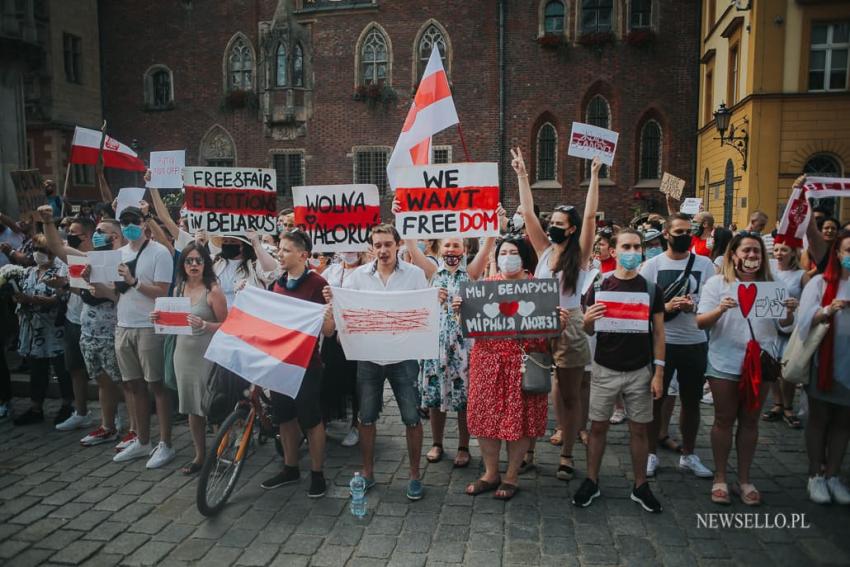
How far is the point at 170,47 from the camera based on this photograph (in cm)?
2747

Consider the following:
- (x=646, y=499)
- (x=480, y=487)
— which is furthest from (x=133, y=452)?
(x=646, y=499)

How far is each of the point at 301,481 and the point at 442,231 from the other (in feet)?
8.17

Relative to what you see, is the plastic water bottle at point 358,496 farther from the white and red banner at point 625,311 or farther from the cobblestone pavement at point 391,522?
the white and red banner at point 625,311

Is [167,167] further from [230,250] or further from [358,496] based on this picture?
[358,496]

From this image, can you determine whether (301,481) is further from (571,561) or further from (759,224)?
(759,224)

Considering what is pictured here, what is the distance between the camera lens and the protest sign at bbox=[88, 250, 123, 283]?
18.4ft

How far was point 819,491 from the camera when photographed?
15.3ft

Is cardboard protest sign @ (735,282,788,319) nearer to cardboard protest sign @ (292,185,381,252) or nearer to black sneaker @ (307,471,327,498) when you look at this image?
cardboard protest sign @ (292,185,381,252)

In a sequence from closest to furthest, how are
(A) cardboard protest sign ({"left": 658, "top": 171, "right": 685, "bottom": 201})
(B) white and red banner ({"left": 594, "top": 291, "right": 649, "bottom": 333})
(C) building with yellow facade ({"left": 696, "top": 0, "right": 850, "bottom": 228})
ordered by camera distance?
(B) white and red banner ({"left": 594, "top": 291, "right": 649, "bottom": 333}) → (A) cardboard protest sign ({"left": 658, "top": 171, "right": 685, "bottom": 201}) → (C) building with yellow facade ({"left": 696, "top": 0, "right": 850, "bottom": 228})

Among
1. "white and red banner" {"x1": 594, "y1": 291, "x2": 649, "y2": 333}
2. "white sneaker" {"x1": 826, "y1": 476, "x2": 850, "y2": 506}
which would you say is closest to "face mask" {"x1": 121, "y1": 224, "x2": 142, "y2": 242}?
"white and red banner" {"x1": 594, "y1": 291, "x2": 649, "y2": 333}

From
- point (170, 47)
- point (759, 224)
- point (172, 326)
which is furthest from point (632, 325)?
point (170, 47)

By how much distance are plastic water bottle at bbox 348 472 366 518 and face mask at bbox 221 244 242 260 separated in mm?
2748

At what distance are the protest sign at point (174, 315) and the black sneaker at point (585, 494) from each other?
11.2ft

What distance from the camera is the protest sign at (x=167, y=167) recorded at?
26.2 ft
